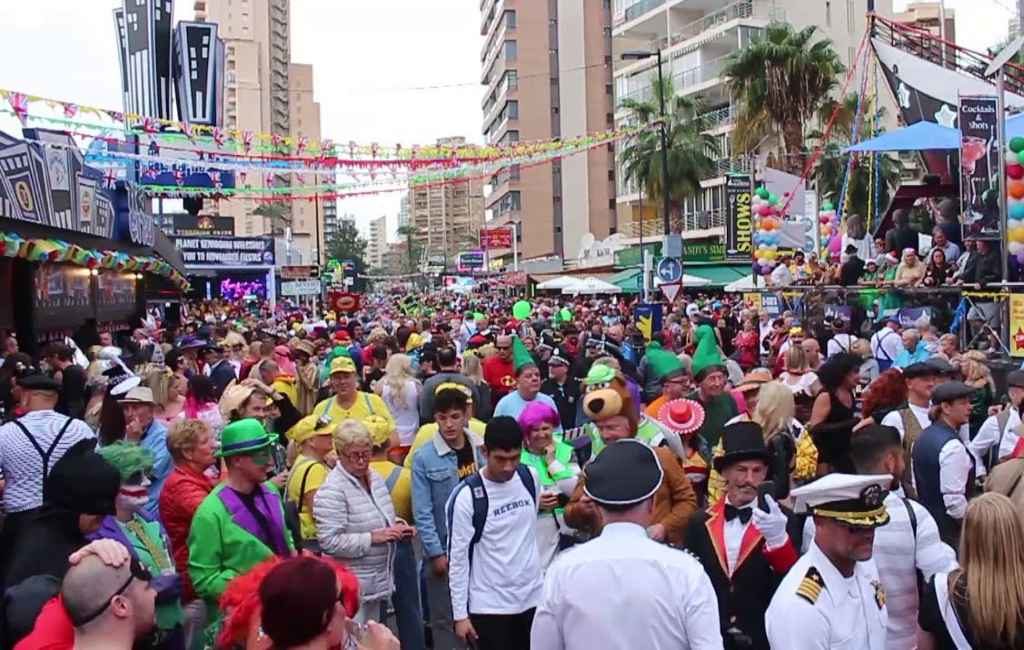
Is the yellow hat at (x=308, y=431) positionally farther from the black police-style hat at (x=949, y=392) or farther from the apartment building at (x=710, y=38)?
the apartment building at (x=710, y=38)

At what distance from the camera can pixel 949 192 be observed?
2647cm

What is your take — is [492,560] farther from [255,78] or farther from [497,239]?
[255,78]

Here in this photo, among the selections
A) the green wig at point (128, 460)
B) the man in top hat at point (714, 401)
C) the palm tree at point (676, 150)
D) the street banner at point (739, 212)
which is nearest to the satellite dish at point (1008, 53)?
the man in top hat at point (714, 401)

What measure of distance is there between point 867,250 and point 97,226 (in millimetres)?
17446

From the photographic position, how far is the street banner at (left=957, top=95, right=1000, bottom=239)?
17422mm

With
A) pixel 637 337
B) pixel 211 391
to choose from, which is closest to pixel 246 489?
pixel 211 391

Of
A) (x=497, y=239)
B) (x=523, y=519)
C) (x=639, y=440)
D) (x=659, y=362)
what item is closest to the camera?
(x=639, y=440)

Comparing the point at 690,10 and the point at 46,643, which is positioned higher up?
the point at 690,10

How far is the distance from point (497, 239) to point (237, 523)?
8121cm

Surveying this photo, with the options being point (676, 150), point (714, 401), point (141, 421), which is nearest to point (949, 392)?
point (714, 401)

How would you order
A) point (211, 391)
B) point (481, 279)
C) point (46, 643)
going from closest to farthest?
point (46, 643)
point (211, 391)
point (481, 279)

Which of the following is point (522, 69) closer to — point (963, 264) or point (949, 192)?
point (949, 192)

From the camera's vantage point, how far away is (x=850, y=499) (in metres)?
3.55

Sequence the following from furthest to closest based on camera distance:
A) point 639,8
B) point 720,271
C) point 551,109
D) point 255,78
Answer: point 255,78 → point 551,109 → point 639,8 → point 720,271
